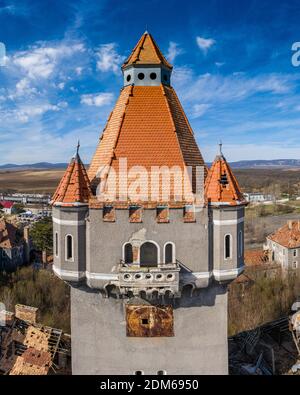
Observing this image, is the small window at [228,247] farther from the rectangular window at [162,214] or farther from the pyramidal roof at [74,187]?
the pyramidal roof at [74,187]

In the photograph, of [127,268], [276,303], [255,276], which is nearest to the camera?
[127,268]

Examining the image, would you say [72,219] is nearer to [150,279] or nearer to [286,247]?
[150,279]

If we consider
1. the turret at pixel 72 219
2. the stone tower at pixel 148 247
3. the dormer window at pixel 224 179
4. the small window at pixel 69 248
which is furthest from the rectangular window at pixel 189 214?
the small window at pixel 69 248

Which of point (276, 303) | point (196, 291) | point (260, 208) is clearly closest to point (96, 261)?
point (196, 291)

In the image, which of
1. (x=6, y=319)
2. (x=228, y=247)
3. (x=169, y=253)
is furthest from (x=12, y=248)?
(x=228, y=247)

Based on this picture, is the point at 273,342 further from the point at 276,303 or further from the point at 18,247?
the point at 18,247

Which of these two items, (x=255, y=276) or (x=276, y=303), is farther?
(x=255, y=276)
